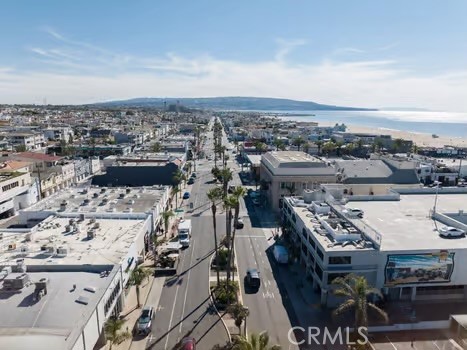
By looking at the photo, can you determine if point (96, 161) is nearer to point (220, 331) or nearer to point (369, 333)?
point (220, 331)

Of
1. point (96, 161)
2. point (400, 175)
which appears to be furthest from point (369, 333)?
point (96, 161)

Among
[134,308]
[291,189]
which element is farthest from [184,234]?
[291,189]

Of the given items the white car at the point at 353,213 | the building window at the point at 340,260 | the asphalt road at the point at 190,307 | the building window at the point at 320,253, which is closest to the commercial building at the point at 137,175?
the asphalt road at the point at 190,307

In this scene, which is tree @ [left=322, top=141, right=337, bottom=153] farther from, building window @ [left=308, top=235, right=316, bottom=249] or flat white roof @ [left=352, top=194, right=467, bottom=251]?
building window @ [left=308, top=235, right=316, bottom=249]

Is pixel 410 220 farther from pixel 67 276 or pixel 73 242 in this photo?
pixel 73 242

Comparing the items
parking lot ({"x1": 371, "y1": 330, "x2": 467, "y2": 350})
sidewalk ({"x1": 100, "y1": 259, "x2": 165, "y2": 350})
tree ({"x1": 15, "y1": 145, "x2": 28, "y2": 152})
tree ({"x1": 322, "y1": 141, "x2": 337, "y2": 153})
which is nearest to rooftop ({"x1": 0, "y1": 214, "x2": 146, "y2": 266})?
sidewalk ({"x1": 100, "y1": 259, "x2": 165, "y2": 350})

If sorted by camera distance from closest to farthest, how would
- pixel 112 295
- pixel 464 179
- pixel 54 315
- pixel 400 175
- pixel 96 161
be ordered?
pixel 54 315, pixel 112 295, pixel 400 175, pixel 464 179, pixel 96 161

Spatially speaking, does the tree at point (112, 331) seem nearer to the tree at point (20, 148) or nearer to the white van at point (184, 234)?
the white van at point (184, 234)
